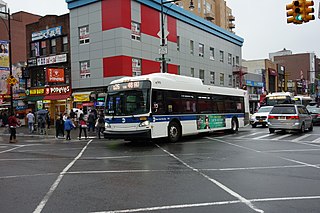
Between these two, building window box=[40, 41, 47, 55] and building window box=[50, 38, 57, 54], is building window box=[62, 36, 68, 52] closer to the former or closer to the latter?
building window box=[50, 38, 57, 54]

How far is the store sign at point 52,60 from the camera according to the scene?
31797mm

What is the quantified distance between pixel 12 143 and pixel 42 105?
1614 cm

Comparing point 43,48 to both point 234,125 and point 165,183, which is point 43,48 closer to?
point 234,125

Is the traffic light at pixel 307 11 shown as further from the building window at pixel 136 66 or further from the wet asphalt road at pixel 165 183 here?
the building window at pixel 136 66

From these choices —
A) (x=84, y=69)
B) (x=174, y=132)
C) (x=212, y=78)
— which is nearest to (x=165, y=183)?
(x=174, y=132)

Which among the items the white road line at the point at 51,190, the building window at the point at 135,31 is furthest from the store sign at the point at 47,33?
the white road line at the point at 51,190

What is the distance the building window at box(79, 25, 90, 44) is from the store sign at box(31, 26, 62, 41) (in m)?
2.85

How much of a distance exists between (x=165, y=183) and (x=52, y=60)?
28097 millimetres

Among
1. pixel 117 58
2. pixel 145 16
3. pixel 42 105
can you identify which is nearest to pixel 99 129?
pixel 117 58

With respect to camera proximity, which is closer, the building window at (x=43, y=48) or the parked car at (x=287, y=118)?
the parked car at (x=287, y=118)

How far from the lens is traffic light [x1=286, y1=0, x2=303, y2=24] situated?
1516cm

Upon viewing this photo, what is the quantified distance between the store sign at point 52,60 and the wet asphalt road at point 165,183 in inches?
837

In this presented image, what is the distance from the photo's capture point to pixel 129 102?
49.2 feet

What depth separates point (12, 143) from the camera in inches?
741
